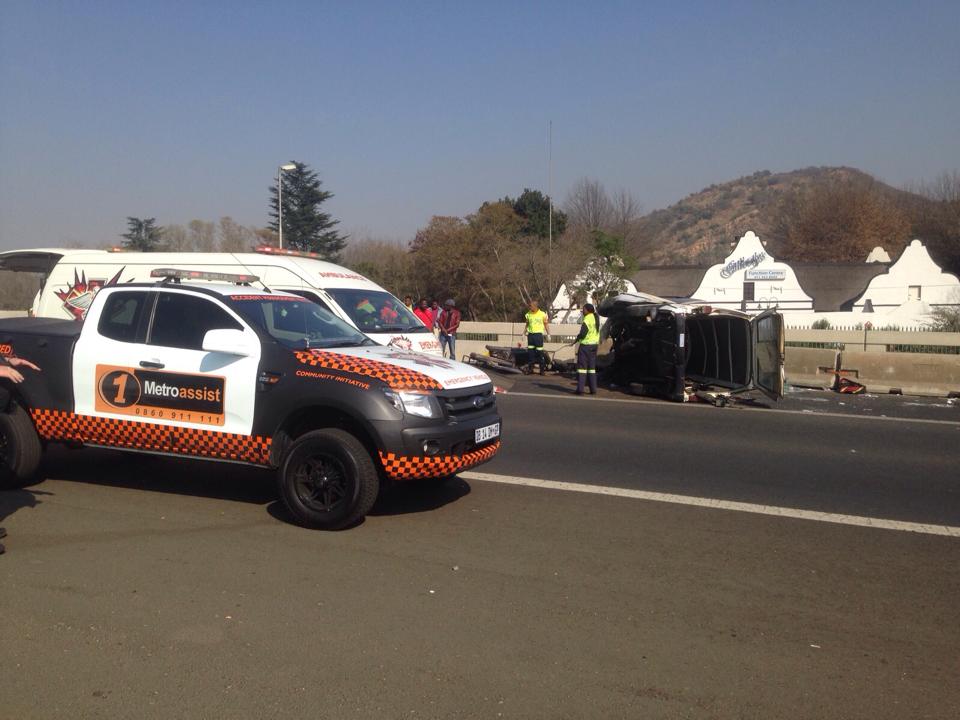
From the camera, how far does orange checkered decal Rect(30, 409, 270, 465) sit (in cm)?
674

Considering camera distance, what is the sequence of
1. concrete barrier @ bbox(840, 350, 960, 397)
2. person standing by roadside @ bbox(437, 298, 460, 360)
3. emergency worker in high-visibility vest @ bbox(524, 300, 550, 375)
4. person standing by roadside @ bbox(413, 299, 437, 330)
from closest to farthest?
concrete barrier @ bbox(840, 350, 960, 397) → emergency worker in high-visibility vest @ bbox(524, 300, 550, 375) → person standing by roadside @ bbox(413, 299, 437, 330) → person standing by roadside @ bbox(437, 298, 460, 360)

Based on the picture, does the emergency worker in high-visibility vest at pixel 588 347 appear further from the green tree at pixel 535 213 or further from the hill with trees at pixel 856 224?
the hill with trees at pixel 856 224

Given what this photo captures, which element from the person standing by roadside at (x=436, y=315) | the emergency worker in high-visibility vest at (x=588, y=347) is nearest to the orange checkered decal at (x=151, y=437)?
the emergency worker in high-visibility vest at (x=588, y=347)

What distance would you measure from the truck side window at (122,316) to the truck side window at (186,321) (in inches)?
6.3

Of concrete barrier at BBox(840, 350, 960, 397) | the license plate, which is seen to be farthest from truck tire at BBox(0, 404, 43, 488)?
concrete barrier at BBox(840, 350, 960, 397)

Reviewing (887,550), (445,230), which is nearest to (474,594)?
(887,550)

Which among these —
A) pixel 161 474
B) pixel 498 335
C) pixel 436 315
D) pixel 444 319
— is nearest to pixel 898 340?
pixel 498 335

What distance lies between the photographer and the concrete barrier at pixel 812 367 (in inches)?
687

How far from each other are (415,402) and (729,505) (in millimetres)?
2916

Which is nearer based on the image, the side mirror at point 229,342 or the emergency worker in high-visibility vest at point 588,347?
the side mirror at point 229,342

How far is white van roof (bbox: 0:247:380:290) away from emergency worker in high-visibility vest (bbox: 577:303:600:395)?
3.87 m

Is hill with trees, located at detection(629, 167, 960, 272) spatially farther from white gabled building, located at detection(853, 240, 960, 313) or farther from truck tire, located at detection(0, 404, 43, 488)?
truck tire, located at detection(0, 404, 43, 488)

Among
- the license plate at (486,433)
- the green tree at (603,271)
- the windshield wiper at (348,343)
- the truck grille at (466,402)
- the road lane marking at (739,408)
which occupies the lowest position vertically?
the road lane marking at (739,408)

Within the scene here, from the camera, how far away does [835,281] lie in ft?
182
